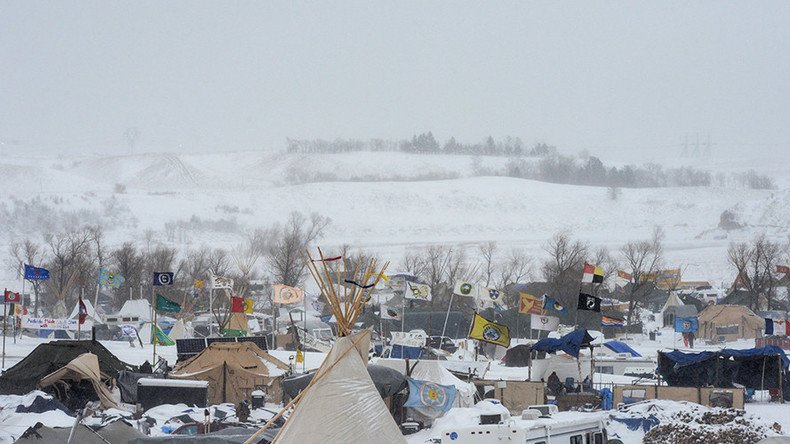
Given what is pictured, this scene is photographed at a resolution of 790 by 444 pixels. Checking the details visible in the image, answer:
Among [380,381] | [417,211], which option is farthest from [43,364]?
[417,211]

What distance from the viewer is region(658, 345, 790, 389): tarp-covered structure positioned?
27.3m

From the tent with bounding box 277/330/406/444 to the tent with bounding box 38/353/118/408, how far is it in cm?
1032

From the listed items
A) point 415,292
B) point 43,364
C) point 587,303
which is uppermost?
point 587,303

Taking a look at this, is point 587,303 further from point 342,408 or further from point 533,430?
point 342,408

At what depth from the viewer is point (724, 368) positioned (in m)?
27.7

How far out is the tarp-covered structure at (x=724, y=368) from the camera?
89.5 feet

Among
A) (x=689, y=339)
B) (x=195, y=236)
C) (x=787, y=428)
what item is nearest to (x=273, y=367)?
(x=787, y=428)

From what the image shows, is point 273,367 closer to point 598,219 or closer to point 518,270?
point 518,270

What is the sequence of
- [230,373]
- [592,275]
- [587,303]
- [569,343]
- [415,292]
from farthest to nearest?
1. [415,292]
2. [592,275]
3. [587,303]
4. [569,343]
5. [230,373]

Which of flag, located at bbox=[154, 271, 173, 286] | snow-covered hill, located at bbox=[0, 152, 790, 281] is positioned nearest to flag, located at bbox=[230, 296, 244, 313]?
flag, located at bbox=[154, 271, 173, 286]

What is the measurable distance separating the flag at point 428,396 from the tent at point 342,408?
6873 mm

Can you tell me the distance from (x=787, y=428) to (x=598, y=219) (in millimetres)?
142208

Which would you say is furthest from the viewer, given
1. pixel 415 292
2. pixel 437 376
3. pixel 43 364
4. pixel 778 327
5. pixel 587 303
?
pixel 415 292

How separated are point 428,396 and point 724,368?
372 inches
